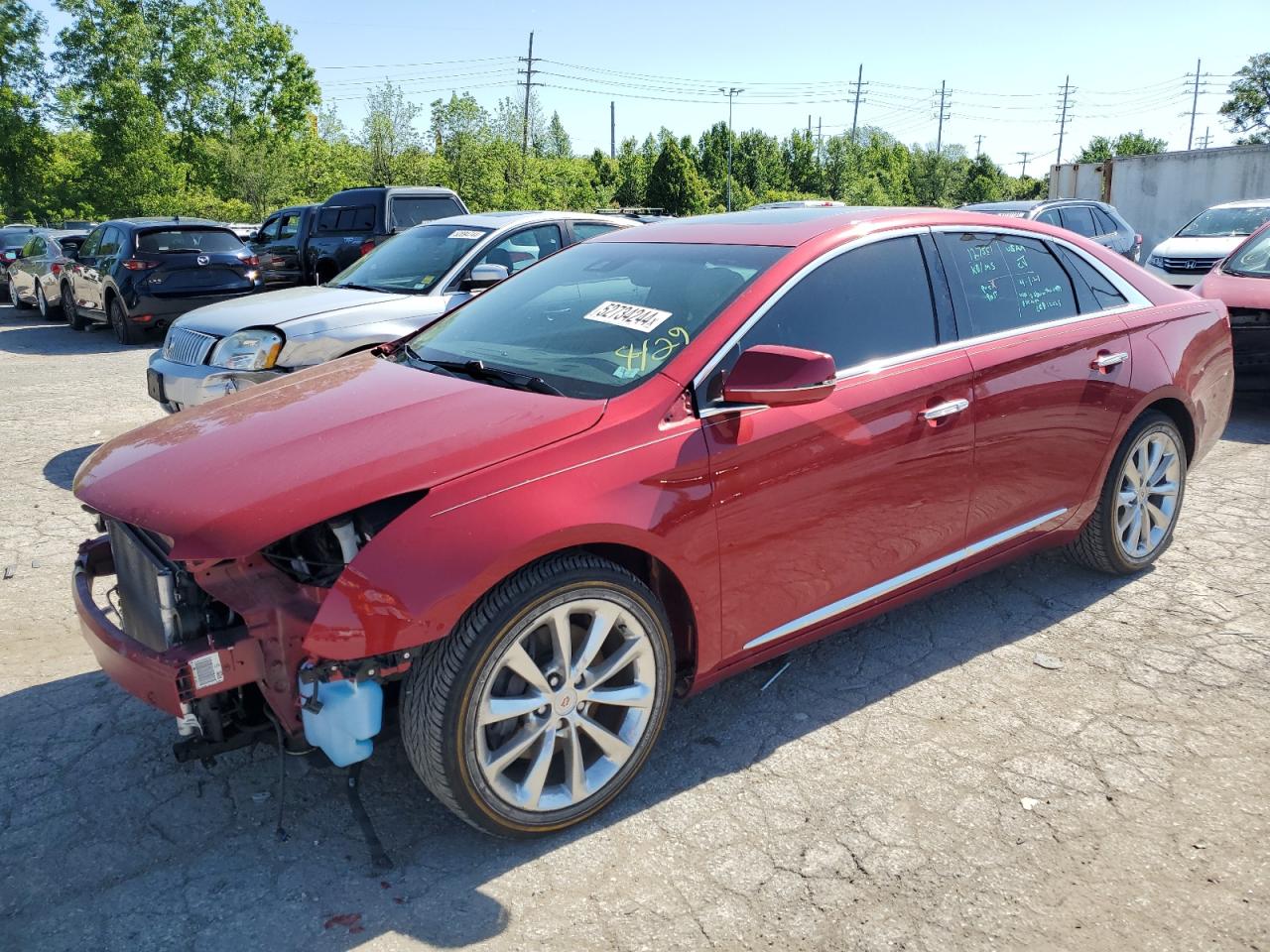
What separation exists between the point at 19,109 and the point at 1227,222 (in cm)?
3835

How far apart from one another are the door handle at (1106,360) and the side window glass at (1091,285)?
8.8 inches

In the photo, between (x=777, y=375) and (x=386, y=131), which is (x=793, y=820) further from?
(x=386, y=131)

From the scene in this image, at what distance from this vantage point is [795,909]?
2.55m

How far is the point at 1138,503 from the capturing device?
453 centimetres

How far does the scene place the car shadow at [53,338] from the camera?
43.7 feet

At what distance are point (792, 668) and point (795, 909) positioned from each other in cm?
137

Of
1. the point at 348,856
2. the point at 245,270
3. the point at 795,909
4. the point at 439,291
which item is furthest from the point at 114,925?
the point at 245,270

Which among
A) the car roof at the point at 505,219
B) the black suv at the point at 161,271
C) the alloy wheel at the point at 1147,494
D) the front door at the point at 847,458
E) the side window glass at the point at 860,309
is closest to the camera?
the front door at the point at 847,458

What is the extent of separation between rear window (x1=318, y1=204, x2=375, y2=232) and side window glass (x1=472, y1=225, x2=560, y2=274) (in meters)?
6.44

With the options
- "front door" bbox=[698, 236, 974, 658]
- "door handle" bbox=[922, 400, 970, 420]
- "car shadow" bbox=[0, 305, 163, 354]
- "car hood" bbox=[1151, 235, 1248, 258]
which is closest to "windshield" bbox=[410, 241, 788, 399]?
"front door" bbox=[698, 236, 974, 658]

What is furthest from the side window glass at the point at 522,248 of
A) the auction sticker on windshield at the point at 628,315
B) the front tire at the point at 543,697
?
the front tire at the point at 543,697

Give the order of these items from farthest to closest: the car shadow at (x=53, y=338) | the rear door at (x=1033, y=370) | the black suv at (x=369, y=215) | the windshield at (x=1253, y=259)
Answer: the black suv at (x=369, y=215) < the car shadow at (x=53, y=338) < the windshield at (x=1253, y=259) < the rear door at (x=1033, y=370)

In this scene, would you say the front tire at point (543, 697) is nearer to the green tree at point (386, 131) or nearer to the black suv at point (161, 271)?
the black suv at point (161, 271)

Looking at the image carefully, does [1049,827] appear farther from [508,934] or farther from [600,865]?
[508,934]
